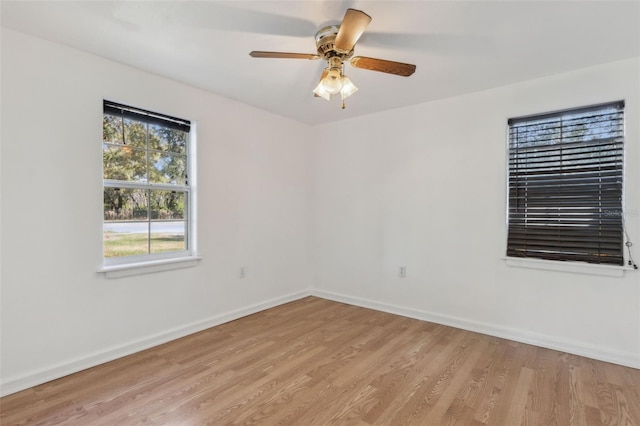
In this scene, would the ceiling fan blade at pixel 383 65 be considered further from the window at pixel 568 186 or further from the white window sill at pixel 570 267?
the white window sill at pixel 570 267

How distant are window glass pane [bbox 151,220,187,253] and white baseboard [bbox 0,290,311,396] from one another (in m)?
0.76

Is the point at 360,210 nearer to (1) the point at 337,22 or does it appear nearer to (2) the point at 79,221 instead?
(1) the point at 337,22

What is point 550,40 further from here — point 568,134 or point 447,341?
point 447,341

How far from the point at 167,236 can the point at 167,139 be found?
3.05ft

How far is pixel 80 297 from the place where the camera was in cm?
246

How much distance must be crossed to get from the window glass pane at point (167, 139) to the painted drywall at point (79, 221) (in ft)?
0.57

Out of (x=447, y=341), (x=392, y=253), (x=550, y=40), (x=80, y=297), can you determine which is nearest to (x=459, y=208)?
(x=392, y=253)

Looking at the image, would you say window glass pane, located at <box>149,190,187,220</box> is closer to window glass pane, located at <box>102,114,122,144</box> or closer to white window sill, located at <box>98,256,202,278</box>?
white window sill, located at <box>98,256,202,278</box>

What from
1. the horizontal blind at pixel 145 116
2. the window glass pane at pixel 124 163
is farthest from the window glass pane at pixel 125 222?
the horizontal blind at pixel 145 116

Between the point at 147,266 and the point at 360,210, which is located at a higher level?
the point at 360,210

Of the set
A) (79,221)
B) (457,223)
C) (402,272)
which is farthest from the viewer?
(402,272)

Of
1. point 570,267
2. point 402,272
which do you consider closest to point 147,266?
point 402,272

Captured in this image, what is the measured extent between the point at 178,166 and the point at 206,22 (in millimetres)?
1522

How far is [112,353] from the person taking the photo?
8.53 feet
